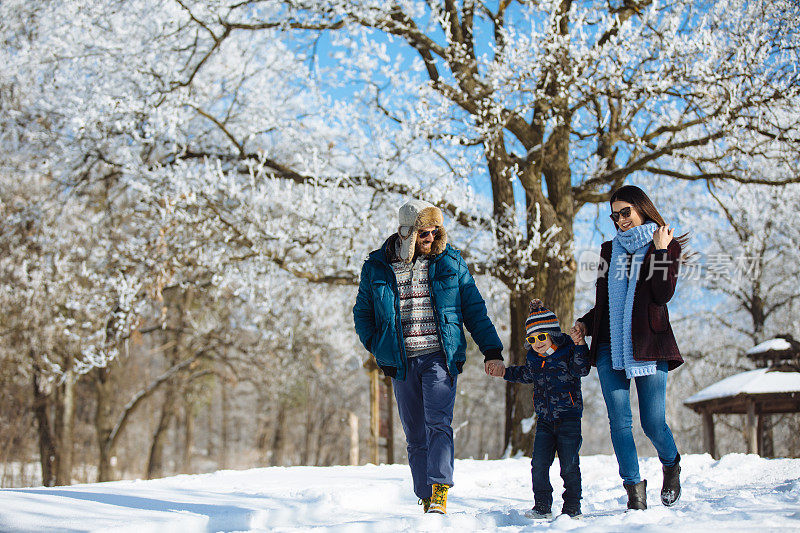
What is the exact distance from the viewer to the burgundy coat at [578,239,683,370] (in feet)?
11.3

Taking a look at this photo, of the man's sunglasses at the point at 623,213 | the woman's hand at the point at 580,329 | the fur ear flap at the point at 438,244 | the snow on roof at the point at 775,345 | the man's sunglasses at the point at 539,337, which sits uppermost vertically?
the man's sunglasses at the point at 623,213

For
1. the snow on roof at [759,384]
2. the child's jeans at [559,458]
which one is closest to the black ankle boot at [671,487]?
the child's jeans at [559,458]

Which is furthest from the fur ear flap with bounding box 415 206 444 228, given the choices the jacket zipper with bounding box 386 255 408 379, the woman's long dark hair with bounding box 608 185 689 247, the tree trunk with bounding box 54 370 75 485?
the tree trunk with bounding box 54 370 75 485

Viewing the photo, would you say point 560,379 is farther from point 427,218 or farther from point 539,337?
point 427,218

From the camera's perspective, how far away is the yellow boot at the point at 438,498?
363 cm

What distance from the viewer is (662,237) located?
3504 mm

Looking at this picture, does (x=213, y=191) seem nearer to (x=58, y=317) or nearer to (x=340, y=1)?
(x=340, y=1)

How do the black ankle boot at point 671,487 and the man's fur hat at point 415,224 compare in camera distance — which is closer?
the black ankle boot at point 671,487

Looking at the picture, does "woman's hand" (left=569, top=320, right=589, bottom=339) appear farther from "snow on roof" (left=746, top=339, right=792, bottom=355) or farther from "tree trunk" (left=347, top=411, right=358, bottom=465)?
"snow on roof" (left=746, top=339, right=792, bottom=355)

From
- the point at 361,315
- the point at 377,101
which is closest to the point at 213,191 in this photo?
the point at 377,101

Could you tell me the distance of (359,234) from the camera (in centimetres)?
1098

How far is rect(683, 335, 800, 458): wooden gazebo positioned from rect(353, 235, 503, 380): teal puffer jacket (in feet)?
32.8

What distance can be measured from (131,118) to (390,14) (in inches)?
162

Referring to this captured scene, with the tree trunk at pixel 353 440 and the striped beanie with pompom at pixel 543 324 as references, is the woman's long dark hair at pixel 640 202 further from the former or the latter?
the tree trunk at pixel 353 440
